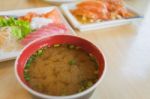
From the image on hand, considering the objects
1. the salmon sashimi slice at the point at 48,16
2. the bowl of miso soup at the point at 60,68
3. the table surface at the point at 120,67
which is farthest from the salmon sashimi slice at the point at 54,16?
the bowl of miso soup at the point at 60,68

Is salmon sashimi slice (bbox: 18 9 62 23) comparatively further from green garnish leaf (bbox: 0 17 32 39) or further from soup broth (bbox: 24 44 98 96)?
soup broth (bbox: 24 44 98 96)

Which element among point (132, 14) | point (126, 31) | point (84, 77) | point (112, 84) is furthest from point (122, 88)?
point (132, 14)

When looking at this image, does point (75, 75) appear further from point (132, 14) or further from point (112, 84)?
point (132, 14)

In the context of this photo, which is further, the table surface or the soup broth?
the table surface

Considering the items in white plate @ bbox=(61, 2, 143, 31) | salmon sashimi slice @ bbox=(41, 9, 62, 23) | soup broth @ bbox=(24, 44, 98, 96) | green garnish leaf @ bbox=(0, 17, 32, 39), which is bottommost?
white plate @ bbox=(61, 2, 143, 31)

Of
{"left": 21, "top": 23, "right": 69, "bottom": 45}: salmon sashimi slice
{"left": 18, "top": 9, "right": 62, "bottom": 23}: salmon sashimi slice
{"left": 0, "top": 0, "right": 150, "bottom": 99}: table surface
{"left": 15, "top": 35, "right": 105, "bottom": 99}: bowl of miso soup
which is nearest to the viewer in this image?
{"left": 15, "top": 35, "right": 105, "bottom": 99}: bowl of miso soup

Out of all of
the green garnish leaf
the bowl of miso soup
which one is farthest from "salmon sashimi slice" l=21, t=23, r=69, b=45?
the bowl of miso soup

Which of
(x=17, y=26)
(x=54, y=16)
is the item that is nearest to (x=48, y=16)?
(x=54, y=16)
